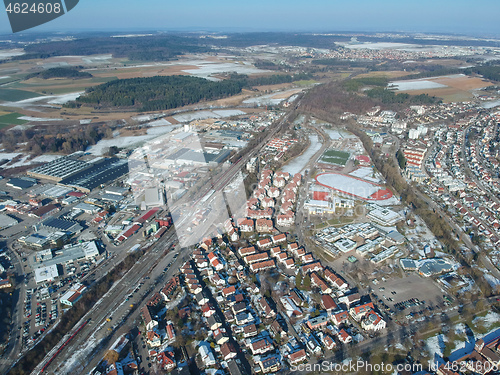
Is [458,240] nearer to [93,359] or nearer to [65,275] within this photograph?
[93,359]

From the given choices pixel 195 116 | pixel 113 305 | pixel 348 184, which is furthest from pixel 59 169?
pixel 348 184

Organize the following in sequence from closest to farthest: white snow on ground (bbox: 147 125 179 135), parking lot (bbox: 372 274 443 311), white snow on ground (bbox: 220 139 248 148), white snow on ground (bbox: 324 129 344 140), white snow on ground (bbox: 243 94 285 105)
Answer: parking lot (bbox: 372 274 443 311), white snow on ground (bbox: 220 139 248 148), white snow on ground (bbox: 324 129 344 140), white snow on ground (bbox: 147 125 179 135), white snow on ground (bbox: 243 94 285 105)

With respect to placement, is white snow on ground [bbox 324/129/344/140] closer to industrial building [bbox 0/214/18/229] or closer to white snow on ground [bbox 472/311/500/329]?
white snow on ground [bbox 472/311/500/329]

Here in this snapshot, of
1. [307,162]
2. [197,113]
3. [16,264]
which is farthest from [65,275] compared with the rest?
[197,113]

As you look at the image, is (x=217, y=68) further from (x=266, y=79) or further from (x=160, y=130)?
(x=160, y=130)

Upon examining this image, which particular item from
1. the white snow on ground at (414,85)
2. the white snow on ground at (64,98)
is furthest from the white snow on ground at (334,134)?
the white snow on ground at (64,98)
